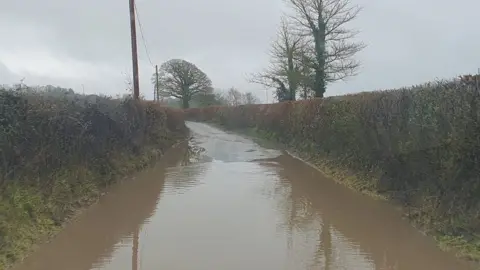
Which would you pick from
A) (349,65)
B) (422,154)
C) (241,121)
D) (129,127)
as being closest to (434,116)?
(422,154)

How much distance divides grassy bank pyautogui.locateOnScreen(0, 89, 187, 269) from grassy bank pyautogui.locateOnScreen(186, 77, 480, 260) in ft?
19.8

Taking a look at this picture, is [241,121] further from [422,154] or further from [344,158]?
[422,154]

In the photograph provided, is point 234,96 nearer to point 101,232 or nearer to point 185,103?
point 185,103

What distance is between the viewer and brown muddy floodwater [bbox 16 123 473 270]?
660cm

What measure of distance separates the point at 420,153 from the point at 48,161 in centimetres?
680

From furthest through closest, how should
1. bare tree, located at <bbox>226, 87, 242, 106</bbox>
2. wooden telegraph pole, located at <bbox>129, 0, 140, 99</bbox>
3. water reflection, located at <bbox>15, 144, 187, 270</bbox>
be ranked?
bare tree, located at <bbox>226, 87, 242, 106</bbox>, wooden telegraph pole, located at <bbox>129, 0, 140, 99</bbox>, water reflection, located at <bbox>15, 144, 187, 270</bbox>

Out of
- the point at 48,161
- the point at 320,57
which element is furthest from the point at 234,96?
the point at 48,161

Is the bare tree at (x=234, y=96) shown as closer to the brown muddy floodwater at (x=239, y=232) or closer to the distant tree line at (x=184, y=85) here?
the distant tree line at (x=184, y=85)

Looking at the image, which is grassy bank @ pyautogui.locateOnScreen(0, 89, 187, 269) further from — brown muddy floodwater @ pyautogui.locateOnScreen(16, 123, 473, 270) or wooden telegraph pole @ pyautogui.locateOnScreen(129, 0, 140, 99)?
wooden telegraph pole @ pyautogui.locateOnScreen(129, 0, 140, 99)

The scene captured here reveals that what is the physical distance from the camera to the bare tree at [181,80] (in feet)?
226

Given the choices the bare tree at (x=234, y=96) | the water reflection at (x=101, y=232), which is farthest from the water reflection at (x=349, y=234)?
the bare tree at (x=234, y=96)

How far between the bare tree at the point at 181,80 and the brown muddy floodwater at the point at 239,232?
56253 mm

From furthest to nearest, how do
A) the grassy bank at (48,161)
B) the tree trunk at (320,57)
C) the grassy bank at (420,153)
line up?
the tree trunk at (320,57) → the grassy bank at (48,161) → the grassy bank at (420,153)

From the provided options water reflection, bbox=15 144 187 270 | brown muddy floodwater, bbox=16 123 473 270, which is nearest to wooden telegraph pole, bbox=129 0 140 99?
brown muddy floodwater, bbox=16 123 473 270
